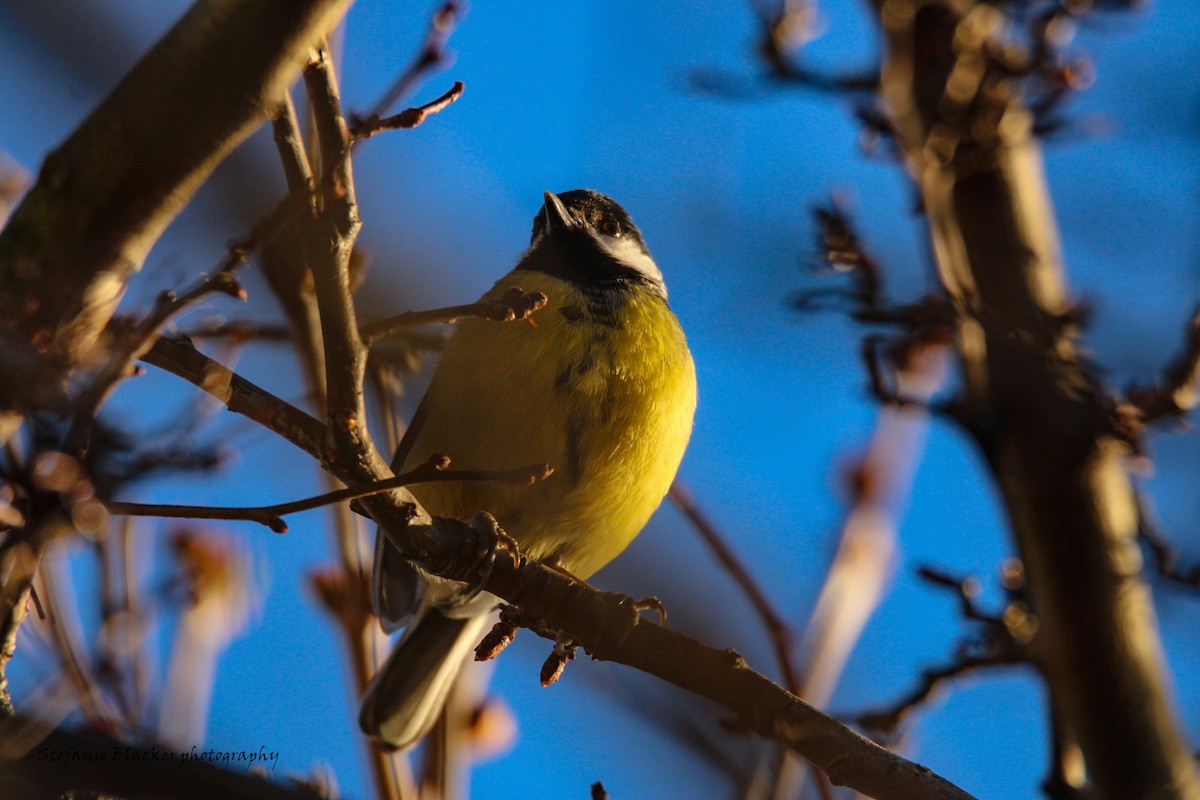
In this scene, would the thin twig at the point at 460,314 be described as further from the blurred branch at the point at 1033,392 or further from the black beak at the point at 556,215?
the black beak at the point at 556,215

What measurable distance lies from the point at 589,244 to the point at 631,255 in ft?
1.14

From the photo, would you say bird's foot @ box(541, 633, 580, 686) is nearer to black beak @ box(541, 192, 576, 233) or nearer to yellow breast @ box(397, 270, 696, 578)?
yellow breast @ box(397, 270, 696, 578)

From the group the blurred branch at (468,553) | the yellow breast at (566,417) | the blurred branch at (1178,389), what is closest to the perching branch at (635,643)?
the blurred branch at (468,553)

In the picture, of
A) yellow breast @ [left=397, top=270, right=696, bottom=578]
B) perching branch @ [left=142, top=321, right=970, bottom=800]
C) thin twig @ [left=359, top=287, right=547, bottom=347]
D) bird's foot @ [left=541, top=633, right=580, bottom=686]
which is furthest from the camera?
yellow breast @ [left=397, top=270, right=696, bottom=578]

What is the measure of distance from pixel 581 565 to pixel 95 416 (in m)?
2.91

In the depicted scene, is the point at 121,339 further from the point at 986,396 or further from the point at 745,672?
the point at 986,396

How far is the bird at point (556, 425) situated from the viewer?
13.7 ft

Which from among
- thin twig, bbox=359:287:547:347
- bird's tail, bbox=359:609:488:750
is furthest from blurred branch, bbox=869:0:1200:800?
bird's tail, bbox=359:609:488:750

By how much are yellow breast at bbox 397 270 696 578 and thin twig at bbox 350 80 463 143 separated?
63.4 inches

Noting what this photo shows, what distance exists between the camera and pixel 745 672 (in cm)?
308

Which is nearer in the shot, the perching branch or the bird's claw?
the perching branch

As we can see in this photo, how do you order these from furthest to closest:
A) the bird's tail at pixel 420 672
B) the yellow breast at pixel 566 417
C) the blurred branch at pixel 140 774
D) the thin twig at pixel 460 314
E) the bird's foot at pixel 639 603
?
1. the bird's tail at pixel 420 672
2. the yellow breast at pixel 566 417
3. the bird's foot at pixel 639 603
4. the thin twig at pixel 460 314
5. the blurred branch at pixel 140 774

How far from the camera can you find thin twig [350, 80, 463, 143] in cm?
244

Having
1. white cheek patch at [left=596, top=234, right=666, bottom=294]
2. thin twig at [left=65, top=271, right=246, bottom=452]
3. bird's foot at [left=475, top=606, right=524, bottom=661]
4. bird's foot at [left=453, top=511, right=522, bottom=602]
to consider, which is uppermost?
white cheek patch at [left=596, top=234, right=666, bottom=294]
